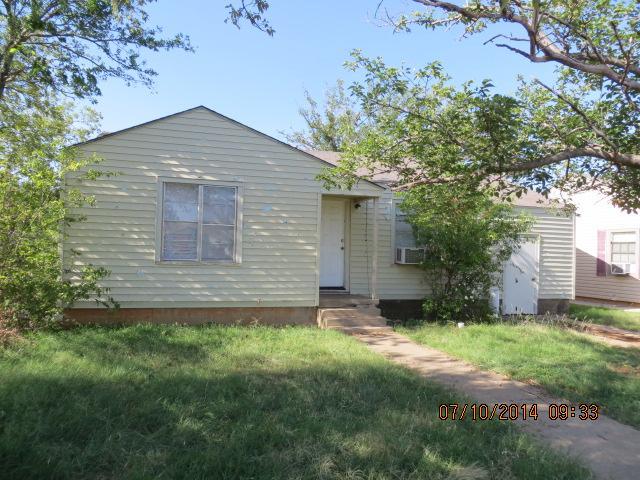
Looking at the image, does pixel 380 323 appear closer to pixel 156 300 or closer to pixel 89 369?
pixel 156 300

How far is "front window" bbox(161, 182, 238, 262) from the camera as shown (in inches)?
341

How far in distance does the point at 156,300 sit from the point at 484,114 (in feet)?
20.2

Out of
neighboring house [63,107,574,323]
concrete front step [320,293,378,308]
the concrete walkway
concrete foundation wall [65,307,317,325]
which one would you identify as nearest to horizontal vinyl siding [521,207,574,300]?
neighboring house [63,107,574,323]

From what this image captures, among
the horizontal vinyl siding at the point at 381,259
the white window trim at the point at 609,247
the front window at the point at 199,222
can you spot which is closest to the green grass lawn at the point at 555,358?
the horizontal vinyl siding at the point at 381,259

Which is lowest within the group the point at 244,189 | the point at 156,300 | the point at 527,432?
the point at 527,432

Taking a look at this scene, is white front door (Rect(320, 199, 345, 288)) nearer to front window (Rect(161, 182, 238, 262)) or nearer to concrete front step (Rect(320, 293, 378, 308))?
concrete front step (Rect(320, 293, 378, 308))

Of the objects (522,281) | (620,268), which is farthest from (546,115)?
(620,268)

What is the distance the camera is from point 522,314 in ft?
40.4

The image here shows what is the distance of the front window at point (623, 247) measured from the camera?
48.7 ft

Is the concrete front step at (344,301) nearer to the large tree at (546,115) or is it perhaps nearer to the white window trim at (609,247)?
the large tree at (546,115)

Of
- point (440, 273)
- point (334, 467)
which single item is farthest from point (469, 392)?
point (440, 273)

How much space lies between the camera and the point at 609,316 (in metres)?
12.6

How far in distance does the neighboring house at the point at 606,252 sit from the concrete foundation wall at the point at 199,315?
1025 centimetres

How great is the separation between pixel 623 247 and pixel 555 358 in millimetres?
10201
